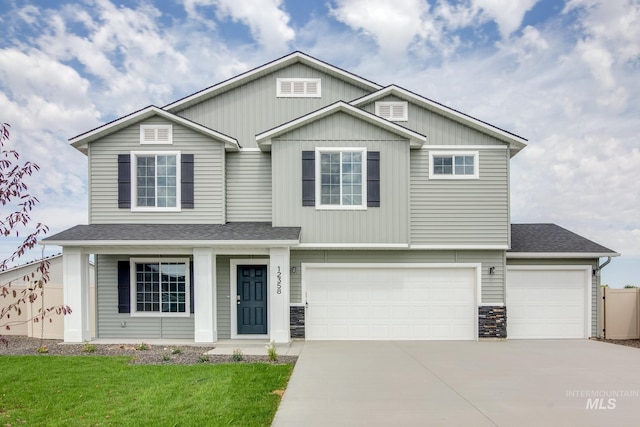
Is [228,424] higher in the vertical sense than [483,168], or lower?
lower

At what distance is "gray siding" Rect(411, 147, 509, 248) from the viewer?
12.1m

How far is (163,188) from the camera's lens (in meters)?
12.2

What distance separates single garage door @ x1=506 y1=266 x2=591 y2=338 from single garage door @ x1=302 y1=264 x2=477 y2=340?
1354mm

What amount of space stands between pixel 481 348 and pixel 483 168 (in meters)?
4.73

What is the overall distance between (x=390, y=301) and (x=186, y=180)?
6391mm

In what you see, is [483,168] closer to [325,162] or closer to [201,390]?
[325,162]

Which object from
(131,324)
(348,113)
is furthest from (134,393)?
(348,113)

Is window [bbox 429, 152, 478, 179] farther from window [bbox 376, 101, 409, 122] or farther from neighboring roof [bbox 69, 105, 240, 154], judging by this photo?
neighboring roof [bbox 69, 105, 240, 154]

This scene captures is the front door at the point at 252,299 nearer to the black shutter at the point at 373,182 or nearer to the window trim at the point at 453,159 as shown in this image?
the black shutter at the point at 373,182

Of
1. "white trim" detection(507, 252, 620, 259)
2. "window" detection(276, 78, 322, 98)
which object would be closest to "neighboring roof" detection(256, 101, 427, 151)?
"window" detection(276, 78, 322, 98)

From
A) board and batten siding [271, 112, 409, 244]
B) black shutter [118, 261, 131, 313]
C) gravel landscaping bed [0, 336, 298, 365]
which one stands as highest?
board and batten siding [271, 112, 409, 244]

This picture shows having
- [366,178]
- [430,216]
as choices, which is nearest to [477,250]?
[430,216]

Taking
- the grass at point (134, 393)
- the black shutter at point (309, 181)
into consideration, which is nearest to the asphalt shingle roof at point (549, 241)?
the black shutter at point (309, 181)

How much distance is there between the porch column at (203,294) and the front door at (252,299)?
3.59 ft
